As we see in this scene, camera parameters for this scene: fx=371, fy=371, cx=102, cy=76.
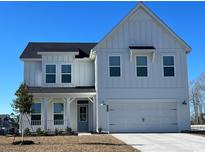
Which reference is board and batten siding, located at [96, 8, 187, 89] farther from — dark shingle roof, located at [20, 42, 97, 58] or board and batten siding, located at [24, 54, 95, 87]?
dark shingle roof, located at [20, 42, 97, 58]

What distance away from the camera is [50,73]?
103ft

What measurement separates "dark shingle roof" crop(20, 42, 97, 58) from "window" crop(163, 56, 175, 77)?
23.8ft

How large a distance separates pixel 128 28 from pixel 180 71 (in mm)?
5361

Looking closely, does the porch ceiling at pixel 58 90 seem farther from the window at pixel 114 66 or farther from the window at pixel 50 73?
the window at pixel 114 66

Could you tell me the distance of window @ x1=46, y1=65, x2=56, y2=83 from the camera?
103 feet

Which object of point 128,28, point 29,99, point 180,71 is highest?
point 128,28

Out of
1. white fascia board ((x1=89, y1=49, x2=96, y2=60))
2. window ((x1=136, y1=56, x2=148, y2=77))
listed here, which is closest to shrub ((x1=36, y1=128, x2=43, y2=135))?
white fascia board ((x1=89, y1=49, x2=96, y2=60))

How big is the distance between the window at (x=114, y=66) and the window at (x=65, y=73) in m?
4.30

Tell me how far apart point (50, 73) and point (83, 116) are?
458 centimetres

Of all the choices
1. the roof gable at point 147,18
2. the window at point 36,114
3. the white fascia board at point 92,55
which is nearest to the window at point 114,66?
the white fascia board at point 92,55

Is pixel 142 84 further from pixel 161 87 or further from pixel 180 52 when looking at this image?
pixel 180 52

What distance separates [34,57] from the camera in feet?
106

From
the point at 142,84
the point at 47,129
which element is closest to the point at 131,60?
the point at 142,84

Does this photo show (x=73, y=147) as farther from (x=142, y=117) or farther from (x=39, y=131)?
(x=142, y=117)
